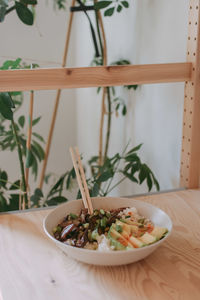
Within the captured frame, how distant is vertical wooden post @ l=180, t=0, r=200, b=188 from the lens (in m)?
1.26

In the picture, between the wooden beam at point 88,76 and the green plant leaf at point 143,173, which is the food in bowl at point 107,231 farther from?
the green plant leaf at point 143,173

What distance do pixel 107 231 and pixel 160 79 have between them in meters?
0.56

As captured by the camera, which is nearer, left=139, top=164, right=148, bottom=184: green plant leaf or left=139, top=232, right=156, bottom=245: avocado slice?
left=139, top=232, right=156, bottom=245: avocado slice

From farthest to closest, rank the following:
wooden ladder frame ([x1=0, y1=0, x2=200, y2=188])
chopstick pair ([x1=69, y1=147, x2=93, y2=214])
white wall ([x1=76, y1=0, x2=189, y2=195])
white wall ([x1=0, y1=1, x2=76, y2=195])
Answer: white wall ([x1=0, y1=1, x2=76, y2=195])
white wall ([x1=76, y1=0, x2=189, y2=195])
wooden ladder frame ([x1=0, y1=0, x2=200, y2=188])
chopstick pair ([x1=69, y1=147, x2=93, y2=214])

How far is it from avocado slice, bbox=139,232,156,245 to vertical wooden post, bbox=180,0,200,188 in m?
0.52

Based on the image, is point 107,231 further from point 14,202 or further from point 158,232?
point 14,202

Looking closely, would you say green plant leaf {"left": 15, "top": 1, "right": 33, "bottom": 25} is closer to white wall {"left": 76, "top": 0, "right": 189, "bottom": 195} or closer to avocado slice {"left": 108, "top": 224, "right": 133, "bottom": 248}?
white wall {"left": 76, "top": 0, "right": 189, "bottom": 195}

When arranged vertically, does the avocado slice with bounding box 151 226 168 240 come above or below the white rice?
above

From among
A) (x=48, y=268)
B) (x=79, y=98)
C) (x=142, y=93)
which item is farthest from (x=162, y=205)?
(x=79, y=98)

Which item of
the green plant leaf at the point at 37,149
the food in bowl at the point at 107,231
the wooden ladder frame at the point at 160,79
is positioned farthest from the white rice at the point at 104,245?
the green plant leaf at the point at 37,149

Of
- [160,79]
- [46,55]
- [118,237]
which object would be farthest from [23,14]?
[46,55]

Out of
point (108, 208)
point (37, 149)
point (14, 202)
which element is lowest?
point (14, 202)

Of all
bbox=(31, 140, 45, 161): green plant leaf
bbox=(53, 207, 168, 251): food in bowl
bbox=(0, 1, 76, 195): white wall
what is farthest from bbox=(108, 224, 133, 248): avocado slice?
bbox=(0, 1, 76, 195): white wall

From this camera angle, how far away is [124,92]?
207 cm
